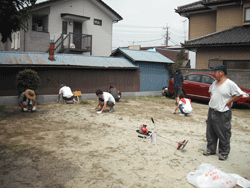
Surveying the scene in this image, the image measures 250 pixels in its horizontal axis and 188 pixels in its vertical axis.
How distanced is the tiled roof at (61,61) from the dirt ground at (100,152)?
3.10 metres

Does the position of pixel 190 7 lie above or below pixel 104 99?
above

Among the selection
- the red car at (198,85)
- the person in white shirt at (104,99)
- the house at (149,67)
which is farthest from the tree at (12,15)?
the red car at (198,85)

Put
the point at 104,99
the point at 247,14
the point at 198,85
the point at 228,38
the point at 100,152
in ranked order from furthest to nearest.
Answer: the point at 247,14 < the point at 228,38 < the point at 198,85 < the point at 104,99 < the point at 100,152

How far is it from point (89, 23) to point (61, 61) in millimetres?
8894

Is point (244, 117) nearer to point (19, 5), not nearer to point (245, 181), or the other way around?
point (245, 181)

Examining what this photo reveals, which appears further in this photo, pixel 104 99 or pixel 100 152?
pixel 104 99

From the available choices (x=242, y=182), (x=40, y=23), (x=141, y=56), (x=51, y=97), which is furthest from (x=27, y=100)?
(x=40, y=23)

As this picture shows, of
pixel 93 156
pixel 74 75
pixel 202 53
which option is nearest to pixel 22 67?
pixel 74 75

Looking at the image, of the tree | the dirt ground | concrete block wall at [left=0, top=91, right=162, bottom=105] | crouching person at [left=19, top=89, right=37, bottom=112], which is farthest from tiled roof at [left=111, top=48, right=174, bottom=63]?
the tree

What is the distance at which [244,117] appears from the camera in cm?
968

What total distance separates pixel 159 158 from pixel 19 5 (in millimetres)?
5930

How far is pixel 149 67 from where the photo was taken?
15.1 m

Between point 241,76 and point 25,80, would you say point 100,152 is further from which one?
point 241,76

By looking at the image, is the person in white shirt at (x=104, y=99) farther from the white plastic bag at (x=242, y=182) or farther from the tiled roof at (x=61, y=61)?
the white plastic bag at (x=242, y=182)
